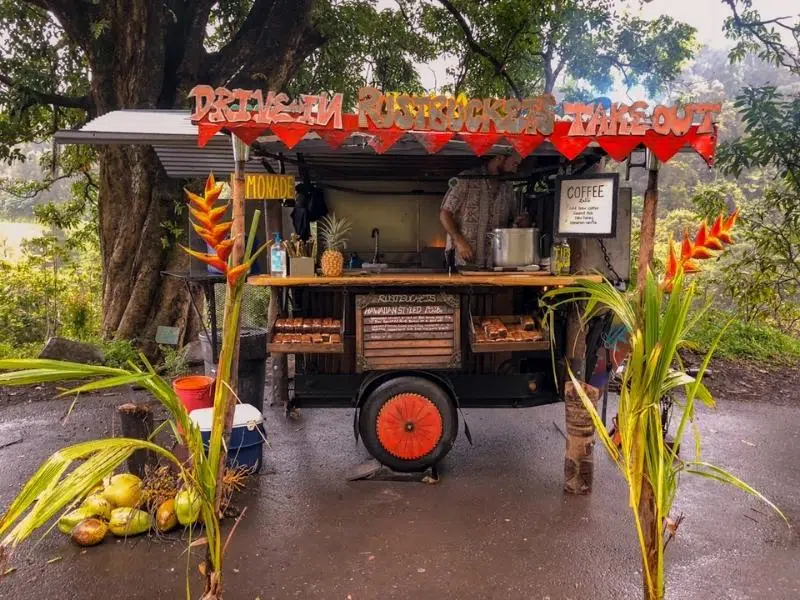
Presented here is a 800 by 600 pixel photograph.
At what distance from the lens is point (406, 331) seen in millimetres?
4512

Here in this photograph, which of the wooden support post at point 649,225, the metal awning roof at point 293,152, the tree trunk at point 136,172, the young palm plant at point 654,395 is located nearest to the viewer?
the young palm plant at point 654,395

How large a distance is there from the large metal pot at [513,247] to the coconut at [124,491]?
305 cm

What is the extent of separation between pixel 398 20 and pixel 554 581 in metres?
10.1

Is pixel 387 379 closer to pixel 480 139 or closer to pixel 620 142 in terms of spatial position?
pixel 480 139

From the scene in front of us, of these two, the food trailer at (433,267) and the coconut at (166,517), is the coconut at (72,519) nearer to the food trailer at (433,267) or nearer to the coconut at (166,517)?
the coconut at (166,517)

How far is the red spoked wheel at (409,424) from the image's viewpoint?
14.5 feet

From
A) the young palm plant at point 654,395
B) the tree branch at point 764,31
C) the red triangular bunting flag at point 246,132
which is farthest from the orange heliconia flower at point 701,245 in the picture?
the tree branch at point 764,31

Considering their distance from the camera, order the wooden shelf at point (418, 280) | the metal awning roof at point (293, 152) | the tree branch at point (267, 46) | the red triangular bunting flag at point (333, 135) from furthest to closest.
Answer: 1. the tree branch at point (267, 46)
2. the metal awning roof at point (293, 152)
3. the wooden shelf at point (418, 280)
4. the red triangular bunting flag at point (333, 135)

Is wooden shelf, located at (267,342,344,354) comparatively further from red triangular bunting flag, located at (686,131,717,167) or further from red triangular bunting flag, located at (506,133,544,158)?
red triangular bunting flag, located at (686,131,717,167)

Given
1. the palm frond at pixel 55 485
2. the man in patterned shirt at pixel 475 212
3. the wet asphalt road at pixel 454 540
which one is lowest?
the wet asphalt road at pixel 454 540

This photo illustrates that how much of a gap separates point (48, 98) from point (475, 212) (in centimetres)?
723

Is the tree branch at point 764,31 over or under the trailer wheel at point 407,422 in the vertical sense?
over

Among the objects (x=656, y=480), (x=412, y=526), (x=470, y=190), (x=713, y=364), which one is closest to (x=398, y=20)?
(x=470, y=190)

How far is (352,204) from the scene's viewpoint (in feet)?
19.4
